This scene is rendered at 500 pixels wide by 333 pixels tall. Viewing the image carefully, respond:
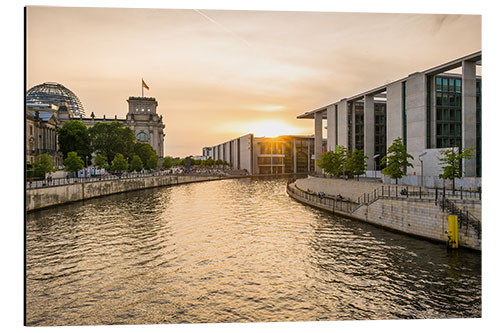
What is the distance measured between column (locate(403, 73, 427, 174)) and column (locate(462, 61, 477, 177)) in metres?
6.99

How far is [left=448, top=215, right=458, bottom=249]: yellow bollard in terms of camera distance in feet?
81.2

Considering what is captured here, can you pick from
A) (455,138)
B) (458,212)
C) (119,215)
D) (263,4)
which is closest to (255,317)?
(263,4)

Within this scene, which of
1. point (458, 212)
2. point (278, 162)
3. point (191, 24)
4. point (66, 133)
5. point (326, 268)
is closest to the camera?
point (191, 24)

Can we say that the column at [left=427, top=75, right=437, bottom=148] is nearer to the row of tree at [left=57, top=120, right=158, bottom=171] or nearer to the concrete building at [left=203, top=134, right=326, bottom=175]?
the row of tree at [left=57, top=120, right=158, bottom=171]

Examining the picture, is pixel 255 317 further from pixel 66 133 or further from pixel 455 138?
pixel 66 133

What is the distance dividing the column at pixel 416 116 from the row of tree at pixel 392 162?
136 cm

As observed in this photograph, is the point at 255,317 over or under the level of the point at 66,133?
under

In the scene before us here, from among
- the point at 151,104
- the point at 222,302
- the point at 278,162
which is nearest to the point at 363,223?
the point at 222,302

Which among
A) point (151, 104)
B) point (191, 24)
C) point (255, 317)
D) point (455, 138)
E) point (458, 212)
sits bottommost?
point (255, 317)

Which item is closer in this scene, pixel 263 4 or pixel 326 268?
pixel 263 4

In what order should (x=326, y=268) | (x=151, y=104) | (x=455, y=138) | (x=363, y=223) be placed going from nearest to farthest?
1. (x=326, y=268)
2. (x=363, y=223)
3. (x=455, y=138)
4. (x=151, y=104)

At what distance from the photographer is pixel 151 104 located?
190 m

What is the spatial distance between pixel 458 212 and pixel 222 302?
2016cm

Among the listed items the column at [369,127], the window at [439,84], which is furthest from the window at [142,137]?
the window at [439,84]
